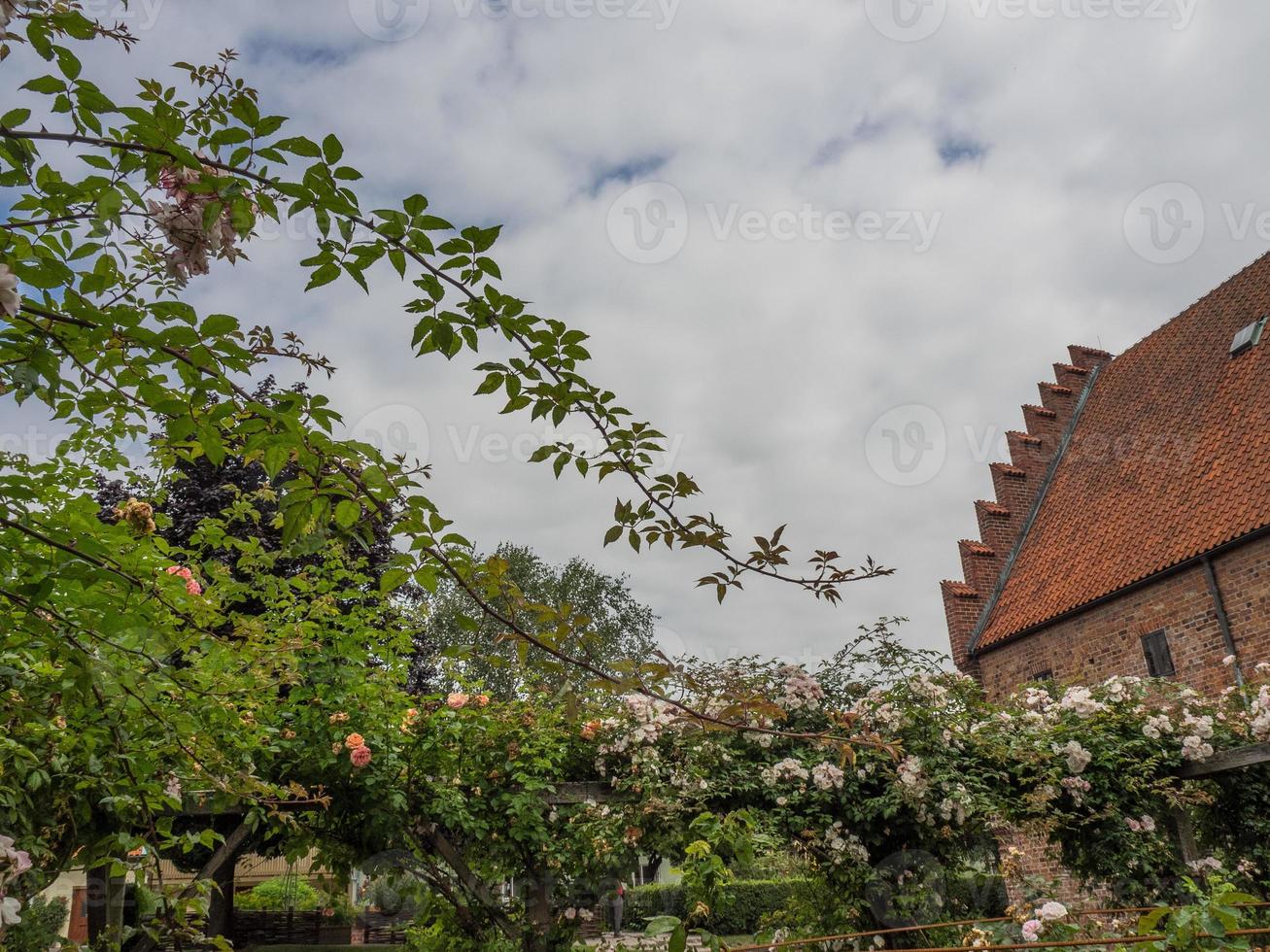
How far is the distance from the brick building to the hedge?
750 centimetres

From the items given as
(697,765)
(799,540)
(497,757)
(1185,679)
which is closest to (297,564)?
(497,757)

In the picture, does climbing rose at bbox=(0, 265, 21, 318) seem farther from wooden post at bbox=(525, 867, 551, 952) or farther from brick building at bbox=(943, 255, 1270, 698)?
brick building at bbox=(943, 255, 1270, 698)

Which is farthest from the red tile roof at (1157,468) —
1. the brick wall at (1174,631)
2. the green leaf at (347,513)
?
the green leaf at (347,513)

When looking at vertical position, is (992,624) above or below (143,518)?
above

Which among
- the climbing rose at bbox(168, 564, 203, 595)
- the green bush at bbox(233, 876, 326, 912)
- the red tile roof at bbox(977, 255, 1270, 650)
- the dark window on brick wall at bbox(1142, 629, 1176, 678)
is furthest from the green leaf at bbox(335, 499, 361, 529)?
the green bush at bbox(233, 876, 326, 912)

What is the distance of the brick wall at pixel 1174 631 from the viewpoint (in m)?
9.69

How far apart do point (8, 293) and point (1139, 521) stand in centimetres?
1344

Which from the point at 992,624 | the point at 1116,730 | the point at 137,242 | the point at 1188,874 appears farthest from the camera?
the point at 992,624

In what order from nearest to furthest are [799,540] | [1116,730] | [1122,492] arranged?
[799,540], [1116,730], [1122,492]

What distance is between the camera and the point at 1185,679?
1043 centimetres

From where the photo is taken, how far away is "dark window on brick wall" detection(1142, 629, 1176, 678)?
1077 cm

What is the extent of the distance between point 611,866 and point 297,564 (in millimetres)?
6436

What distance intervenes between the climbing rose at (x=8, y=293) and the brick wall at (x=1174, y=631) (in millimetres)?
9264

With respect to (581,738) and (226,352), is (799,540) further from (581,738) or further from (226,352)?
(581,738)
